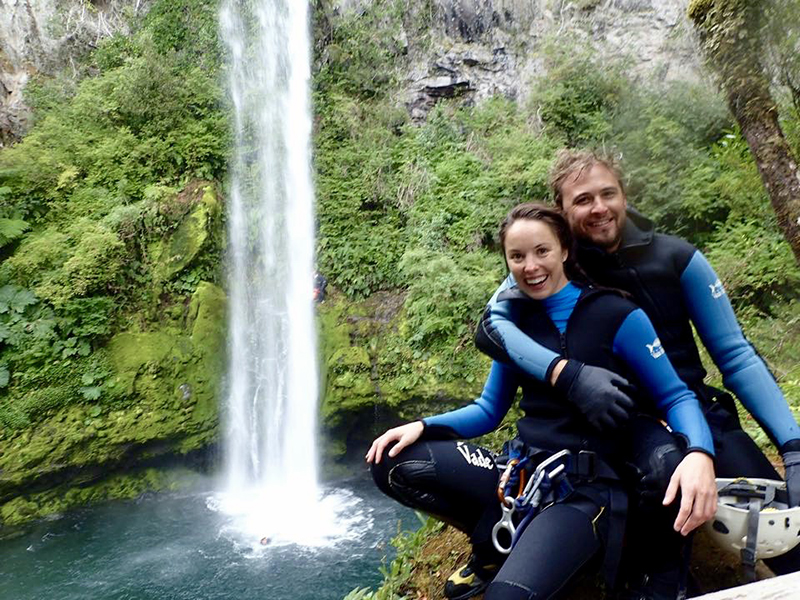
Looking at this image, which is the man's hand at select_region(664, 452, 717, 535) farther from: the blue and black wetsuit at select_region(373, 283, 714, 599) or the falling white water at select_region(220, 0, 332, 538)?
the falling white water at select_region(220, 0, 332, 538)

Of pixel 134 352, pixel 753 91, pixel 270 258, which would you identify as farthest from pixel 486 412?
pixel 270 258

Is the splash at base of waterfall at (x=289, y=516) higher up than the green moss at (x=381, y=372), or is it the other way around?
the green moss at (x=381, y=372)

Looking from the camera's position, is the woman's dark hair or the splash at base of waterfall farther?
the splash at base of waterfall

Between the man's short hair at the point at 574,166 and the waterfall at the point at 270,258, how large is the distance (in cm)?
687

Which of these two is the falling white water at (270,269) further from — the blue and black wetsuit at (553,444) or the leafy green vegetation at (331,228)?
the blue and black wetsuit at (553,444)

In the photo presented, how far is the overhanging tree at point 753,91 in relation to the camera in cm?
450

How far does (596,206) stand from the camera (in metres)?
1.83

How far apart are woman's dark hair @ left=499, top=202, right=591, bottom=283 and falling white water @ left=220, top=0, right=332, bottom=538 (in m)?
6.02

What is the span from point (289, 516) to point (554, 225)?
651 cm

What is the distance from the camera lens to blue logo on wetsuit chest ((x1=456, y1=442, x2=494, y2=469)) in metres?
1.83

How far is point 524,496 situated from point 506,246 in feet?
2.66

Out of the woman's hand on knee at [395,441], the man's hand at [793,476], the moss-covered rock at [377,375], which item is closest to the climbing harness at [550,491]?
the woman's hand on knee at [395,441]

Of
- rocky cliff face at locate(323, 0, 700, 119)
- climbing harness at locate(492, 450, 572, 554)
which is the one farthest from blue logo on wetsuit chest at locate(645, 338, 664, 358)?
rocky cliff face at locate(323, 0, 700, 119)

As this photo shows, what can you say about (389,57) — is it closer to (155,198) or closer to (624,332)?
(155,198)
